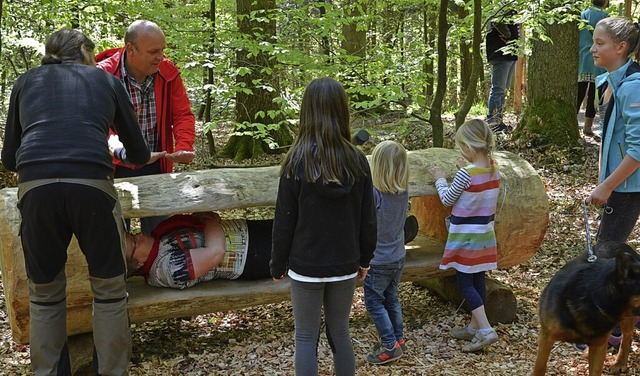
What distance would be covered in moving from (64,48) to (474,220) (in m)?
2.83

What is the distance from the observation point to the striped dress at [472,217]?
13.6 feet

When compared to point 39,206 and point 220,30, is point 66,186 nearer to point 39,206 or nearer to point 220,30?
point 39,206

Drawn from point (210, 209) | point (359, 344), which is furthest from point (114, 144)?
point (359, 344)

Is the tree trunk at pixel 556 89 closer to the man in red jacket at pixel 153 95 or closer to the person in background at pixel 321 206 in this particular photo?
the man in red jacket at pixel 153 95

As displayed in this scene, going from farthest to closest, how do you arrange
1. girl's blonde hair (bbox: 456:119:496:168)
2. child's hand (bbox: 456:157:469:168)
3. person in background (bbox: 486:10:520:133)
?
person in background (bbox: 486:10:520:133) → child's hand (bbox: 456:157:469:168) → girl's blonde hair (bbox: 456:119:496:168)

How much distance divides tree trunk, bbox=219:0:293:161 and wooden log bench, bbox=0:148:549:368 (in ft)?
8.29

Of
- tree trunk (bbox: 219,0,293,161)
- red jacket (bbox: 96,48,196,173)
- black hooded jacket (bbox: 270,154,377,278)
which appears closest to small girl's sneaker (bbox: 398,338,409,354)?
black hooded jacket (bbox: 270,154,377,278)

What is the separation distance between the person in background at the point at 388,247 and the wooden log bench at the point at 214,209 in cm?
39

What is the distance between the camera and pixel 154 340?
4.45 m

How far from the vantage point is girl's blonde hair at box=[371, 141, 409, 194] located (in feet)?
12.6

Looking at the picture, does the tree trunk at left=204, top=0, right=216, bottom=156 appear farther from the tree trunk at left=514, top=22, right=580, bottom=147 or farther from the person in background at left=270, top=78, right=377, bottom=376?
the tree trunk at left=514, top=22, right=580, bottom=147

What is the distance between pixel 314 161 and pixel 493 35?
7029 millimetres

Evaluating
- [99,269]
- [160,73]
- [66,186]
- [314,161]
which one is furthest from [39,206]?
[160,73]

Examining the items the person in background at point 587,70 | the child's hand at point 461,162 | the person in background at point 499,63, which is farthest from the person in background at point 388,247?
the person in background at point 587,70
